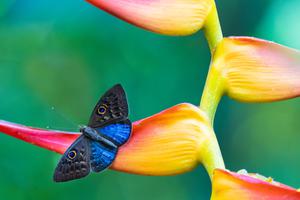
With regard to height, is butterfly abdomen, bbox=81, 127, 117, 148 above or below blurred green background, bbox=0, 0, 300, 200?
above

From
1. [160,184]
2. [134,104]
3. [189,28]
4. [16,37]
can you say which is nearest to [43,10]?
[16,37]

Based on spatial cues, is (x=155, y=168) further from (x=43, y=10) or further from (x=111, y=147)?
(x=43, y=10)

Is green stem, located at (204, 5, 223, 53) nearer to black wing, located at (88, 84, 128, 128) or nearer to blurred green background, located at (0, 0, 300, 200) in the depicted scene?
black wing, located at (88, 84, 128, 128)

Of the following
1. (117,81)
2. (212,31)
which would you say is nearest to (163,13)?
(212,31)

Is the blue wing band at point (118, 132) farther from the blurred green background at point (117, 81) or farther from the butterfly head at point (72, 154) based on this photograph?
the blurred green background at point (117, 81)

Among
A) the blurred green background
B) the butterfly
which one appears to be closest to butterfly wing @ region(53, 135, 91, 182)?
the butterfly

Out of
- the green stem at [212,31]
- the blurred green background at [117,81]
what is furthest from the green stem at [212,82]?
the blurred green background at [117,81]
